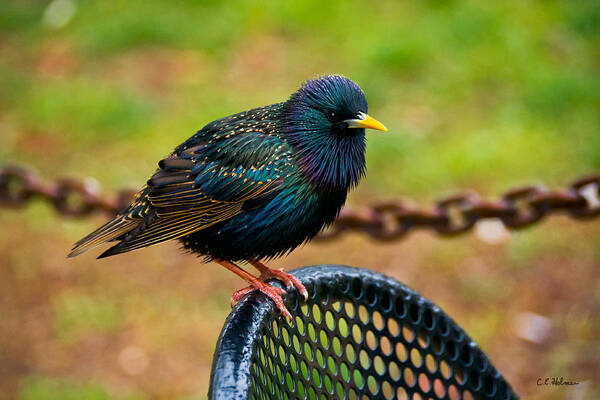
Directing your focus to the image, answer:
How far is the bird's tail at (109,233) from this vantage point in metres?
2.73

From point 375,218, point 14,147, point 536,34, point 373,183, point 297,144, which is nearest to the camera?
point 297,144

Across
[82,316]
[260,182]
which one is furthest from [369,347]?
[82,316]

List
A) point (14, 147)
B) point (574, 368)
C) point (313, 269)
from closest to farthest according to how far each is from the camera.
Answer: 1. point (313, 269)
2. point (574, 368)
3. point (14, 147)

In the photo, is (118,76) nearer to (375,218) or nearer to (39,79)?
(39,79)

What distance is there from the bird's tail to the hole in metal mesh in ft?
3.04

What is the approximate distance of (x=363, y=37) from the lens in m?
6.84

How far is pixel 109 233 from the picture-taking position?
2.79 m

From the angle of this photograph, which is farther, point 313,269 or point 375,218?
point 375,218

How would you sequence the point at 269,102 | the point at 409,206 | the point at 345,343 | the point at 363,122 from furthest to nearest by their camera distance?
the point at 269,102 → the point at 409,206 → the point at 363,122 → the point at 345,343

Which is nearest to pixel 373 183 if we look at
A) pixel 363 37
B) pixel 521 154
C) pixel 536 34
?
pixel 521 154

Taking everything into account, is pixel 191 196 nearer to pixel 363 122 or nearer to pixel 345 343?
pixel 363 122

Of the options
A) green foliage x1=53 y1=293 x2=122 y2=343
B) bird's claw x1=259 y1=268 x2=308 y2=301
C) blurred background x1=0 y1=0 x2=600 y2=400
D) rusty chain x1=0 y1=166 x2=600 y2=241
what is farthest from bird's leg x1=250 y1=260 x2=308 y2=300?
green foliage x1=53 y1=293 x2=122 y2=343

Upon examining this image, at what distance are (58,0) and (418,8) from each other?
3.47 meters

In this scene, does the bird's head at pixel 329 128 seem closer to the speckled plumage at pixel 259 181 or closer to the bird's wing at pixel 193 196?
the speckled plumage at pixel 259 181
